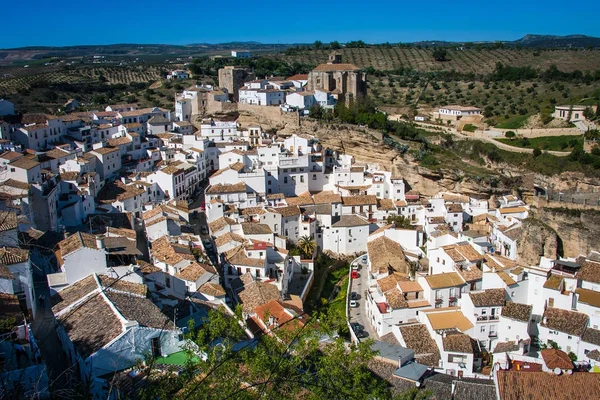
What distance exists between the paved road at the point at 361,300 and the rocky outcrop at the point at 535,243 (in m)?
5.49

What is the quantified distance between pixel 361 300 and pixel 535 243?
21.2 ft

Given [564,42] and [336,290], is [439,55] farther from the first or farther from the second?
[564,42]

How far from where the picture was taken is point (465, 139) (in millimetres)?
30625

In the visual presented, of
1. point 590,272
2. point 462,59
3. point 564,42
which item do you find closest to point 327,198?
point 590,272

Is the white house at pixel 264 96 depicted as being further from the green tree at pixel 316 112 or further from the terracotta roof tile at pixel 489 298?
the terracotta roof tile at pixel 489 298

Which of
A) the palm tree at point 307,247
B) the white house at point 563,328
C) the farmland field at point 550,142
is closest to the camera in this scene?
the white house at point 563,328

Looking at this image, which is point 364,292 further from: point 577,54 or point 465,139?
point 577,54

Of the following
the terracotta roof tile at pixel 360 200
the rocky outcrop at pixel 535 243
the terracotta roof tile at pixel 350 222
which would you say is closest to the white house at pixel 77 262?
the terracotta roof tile at pixel 350 222

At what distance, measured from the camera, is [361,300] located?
18.8m

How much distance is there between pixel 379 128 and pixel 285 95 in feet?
22.5

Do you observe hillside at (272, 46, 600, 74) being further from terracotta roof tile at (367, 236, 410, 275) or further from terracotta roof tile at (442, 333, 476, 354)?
terracotta roof tile at (442, 333, 476, 354)

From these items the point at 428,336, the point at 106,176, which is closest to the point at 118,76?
the point at 106,176

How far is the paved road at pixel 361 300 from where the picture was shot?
1712 centimetres

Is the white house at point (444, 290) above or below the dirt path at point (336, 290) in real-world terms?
above
